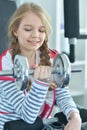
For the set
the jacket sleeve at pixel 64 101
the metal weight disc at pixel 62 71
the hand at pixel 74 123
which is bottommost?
the hand at pixel 74 123

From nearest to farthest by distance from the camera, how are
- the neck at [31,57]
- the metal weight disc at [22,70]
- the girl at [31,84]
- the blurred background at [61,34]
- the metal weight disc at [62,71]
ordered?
the metal weight disc at [22,70] → the metal weight disc at [62,71] → the girl at [31,84] → the neck at [31,57] → the blurred background at [61,34]

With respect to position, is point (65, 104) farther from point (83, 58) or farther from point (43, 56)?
point (83, 58)

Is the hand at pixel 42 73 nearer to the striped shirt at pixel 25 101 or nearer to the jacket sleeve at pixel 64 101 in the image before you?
the striped shirt at pixel 25 101

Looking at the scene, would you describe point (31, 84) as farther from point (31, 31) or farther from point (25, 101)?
point (31, 31)

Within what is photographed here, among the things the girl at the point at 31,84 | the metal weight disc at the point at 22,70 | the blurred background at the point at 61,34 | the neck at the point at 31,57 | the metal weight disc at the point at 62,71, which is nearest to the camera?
the metal weight disc at the point at 22,70

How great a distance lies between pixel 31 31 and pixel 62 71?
23 cm

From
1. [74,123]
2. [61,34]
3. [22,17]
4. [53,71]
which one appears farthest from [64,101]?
[61,34]

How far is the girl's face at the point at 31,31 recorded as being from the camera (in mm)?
1174

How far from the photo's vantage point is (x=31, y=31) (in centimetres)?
118

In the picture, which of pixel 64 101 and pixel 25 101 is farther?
pixel 64 101

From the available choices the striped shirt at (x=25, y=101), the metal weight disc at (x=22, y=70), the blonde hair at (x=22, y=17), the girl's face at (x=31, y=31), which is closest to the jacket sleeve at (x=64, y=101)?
the striped shirt at (x=25, y=101)

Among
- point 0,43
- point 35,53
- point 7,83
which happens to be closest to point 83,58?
point 0,43

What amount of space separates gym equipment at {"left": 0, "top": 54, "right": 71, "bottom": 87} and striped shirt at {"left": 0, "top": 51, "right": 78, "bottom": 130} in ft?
0.25

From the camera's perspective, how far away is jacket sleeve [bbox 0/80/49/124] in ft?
3.69
